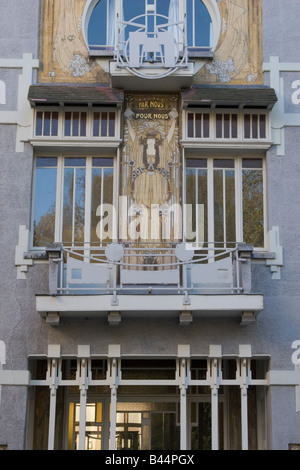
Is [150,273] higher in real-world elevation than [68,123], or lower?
lower

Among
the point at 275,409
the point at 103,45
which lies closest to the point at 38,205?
the point at 103,45

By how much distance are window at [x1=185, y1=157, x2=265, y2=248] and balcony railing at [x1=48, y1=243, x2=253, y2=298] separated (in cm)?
75

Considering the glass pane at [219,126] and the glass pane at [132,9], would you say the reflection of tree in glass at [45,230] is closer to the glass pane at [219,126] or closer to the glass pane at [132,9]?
the glass pane at [219,126]

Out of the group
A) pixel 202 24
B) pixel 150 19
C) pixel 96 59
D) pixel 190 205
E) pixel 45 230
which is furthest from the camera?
pixel 202 24

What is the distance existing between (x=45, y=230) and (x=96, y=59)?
3338 mm

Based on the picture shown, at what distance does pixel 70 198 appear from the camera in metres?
15.9

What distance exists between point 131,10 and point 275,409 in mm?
7908

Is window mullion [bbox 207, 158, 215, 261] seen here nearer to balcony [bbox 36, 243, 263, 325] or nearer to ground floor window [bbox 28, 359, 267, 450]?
balcony [bbox 36, 243, 263, 325]

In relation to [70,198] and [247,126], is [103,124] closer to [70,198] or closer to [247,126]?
[70,198]

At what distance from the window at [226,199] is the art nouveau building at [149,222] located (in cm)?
3

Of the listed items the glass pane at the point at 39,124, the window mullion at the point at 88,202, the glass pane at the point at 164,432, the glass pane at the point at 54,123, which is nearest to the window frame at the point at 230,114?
the window mullion at the point at 88,202

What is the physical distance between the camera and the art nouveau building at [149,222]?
14.7 m

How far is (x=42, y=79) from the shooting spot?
634 inches

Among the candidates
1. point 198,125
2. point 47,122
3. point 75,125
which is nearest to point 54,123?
point 47,122
